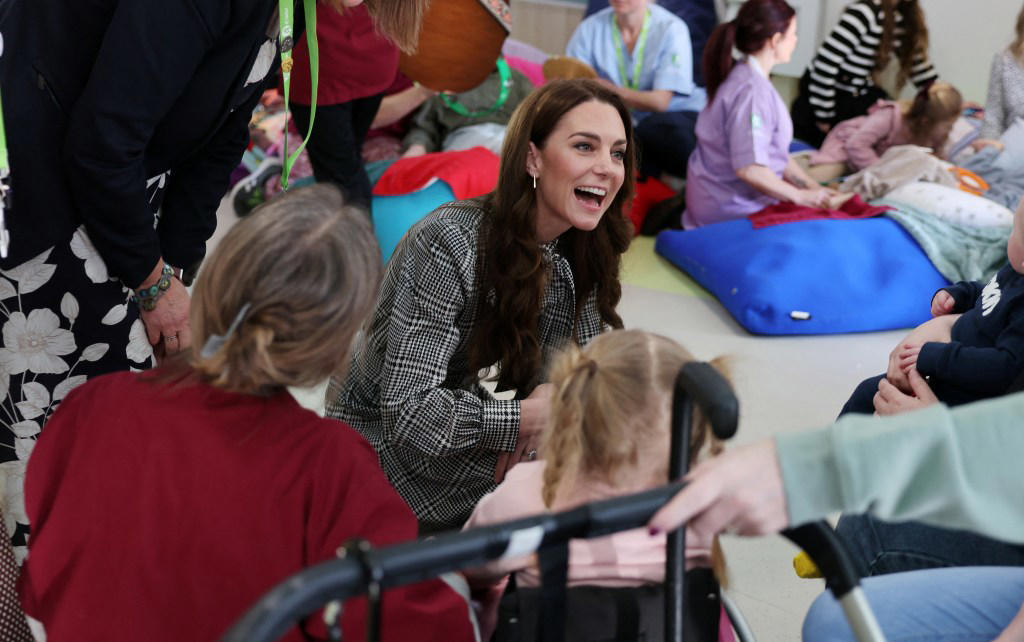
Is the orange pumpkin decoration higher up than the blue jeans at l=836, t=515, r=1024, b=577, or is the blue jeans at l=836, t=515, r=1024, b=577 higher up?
the orange pumpkin decoration

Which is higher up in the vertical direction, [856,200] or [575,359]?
[575,359]

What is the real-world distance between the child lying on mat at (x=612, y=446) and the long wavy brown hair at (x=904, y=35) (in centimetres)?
417

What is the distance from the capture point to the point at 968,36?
5.57 metres

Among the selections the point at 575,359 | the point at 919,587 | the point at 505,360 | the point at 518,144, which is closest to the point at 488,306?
the point at 505,360

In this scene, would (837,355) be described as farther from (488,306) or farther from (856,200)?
(488,306)

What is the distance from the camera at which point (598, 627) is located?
1.24m

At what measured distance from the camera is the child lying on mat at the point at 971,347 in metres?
1.90

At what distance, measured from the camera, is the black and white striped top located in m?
5.00

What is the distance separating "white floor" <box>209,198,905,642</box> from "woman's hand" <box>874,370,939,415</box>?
51cm

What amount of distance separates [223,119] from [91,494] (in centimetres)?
73

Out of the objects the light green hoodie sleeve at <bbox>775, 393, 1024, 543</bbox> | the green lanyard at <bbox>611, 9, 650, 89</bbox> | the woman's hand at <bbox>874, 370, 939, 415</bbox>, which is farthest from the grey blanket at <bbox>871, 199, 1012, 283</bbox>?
the light green hoodie sleeve at <bbox>775, 393, 1024, 543</bbox>

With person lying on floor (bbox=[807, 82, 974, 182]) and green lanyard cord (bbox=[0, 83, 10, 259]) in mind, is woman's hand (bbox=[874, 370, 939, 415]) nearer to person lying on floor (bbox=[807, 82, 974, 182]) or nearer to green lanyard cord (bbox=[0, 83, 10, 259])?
green lanyard cord (bbox=[0, 83, 10, 259])

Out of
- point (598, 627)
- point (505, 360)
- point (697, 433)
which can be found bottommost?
point (505, 360)

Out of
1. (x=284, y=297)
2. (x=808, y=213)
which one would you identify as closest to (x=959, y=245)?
(x=808, y=213)
